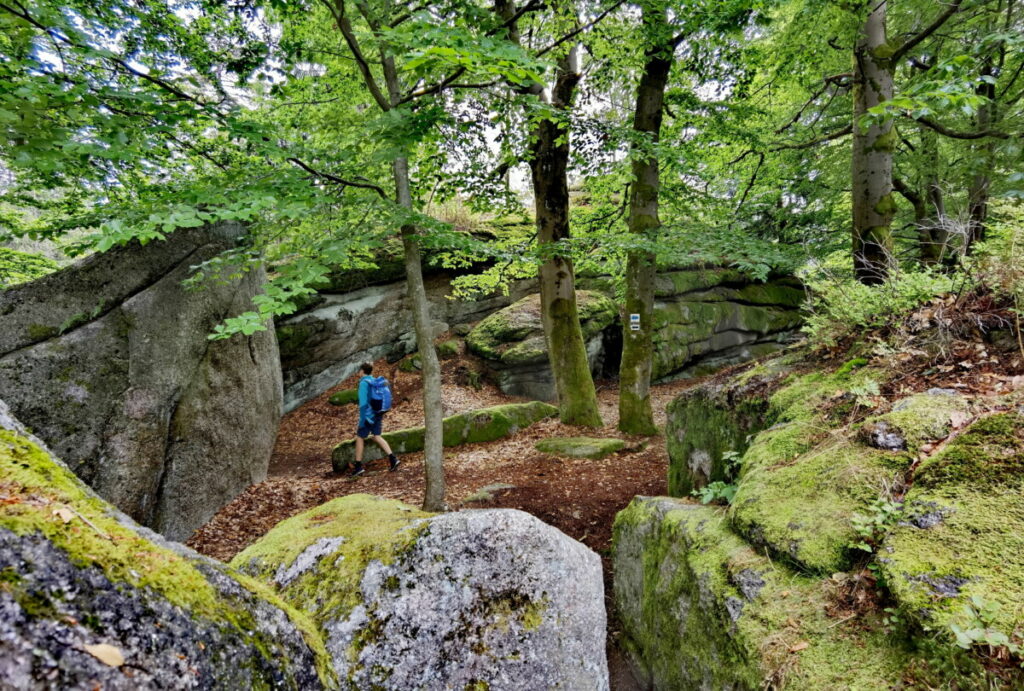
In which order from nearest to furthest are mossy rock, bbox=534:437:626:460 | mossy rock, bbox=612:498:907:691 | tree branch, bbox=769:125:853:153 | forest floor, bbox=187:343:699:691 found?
mossy rock, bbox=612:498:907:691 < forest floor, bbox=187:343:699:691 < tree branch, bbox=769:125:853:153 < mossy rock, bbox=534:437:626:460

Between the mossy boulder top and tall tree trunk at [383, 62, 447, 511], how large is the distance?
7344 millimetres

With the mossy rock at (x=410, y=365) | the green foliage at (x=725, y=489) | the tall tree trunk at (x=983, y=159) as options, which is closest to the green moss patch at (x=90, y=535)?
the green foliage at (x=725, y=489)

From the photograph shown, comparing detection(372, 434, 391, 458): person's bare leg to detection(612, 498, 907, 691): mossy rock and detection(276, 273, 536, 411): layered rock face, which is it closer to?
detection(276, 273, 536, 411): layered rock face

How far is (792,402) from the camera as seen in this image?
3.70 m

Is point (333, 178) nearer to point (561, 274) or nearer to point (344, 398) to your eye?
point (561, 274)

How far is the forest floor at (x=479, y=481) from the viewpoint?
5887 mm

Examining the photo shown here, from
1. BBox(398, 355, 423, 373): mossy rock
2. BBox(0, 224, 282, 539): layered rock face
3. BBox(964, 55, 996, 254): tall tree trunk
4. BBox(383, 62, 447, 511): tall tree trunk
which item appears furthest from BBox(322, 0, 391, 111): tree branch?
BBox(398, 355, 423, 373): mossy rock

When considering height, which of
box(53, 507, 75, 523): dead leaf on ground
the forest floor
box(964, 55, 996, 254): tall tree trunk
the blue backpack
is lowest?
the forest floor

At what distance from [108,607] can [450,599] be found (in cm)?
158

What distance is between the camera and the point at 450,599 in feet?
7.75

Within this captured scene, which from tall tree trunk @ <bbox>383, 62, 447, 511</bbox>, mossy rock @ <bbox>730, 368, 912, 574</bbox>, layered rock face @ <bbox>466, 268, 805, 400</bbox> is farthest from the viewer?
A: layered rock face @ <bbox>466, 268, 805, 400</bbox>

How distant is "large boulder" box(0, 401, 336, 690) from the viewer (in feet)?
3.12

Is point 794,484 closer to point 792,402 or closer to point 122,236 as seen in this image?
point 792,402

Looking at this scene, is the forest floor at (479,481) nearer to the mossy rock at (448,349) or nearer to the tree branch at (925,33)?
the mossy rock at (448,349)
